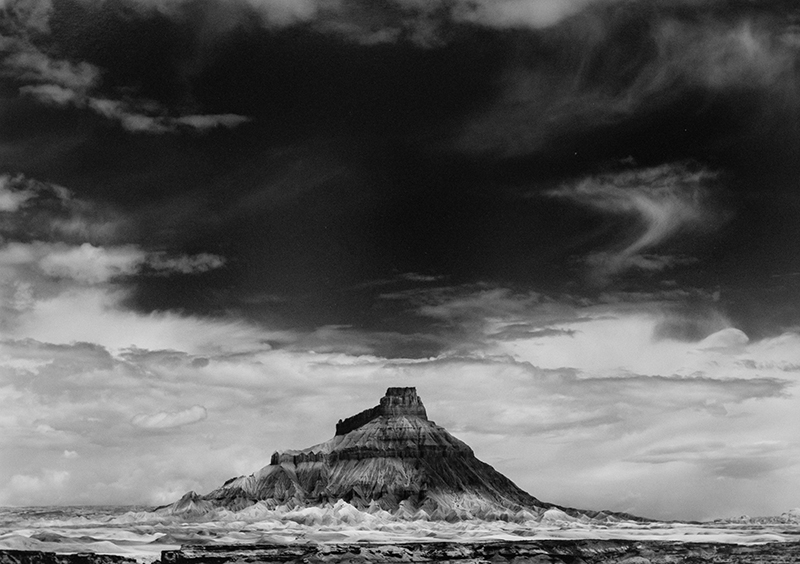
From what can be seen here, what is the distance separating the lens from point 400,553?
139375mm

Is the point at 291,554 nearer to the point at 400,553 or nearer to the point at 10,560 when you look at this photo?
the point at 400,553

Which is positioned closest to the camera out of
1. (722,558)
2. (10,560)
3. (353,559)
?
(10,560)

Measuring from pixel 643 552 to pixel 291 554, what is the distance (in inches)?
2241

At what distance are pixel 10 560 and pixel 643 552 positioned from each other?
9387 centimetres

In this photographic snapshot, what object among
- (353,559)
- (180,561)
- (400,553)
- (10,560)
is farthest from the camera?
(400,553)

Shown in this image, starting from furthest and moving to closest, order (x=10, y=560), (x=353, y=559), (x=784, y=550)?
(x=784, y=550) < (x=353, y=559) < (x=10, y=560)

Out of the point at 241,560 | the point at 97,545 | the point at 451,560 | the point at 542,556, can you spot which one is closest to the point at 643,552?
the point at 542,556

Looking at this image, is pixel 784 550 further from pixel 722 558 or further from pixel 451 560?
pixel 451 560

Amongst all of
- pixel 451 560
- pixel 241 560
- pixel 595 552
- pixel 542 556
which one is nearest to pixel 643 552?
pixel 595 552

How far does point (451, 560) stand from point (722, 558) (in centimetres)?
4490

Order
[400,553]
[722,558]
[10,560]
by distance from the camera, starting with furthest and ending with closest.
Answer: [722,558] < [400,553] < [10,560]

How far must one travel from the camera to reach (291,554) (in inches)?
5266

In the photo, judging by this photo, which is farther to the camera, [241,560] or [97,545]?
[97,545]

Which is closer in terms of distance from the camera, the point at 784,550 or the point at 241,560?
the point at 241,560
